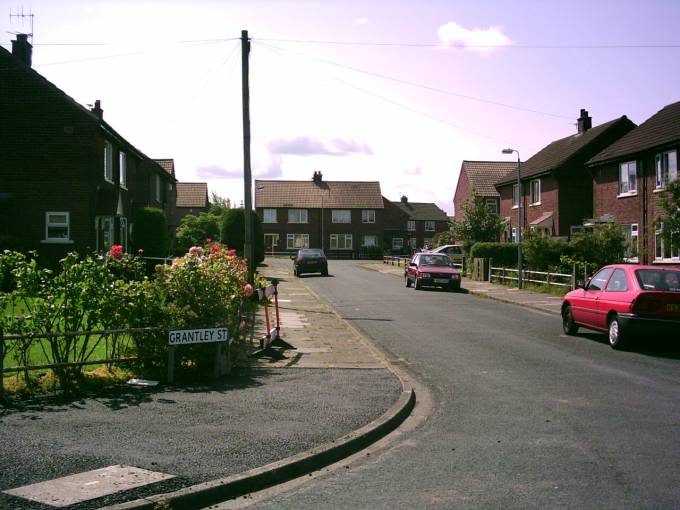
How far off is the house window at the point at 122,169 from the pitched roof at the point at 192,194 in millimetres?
56035

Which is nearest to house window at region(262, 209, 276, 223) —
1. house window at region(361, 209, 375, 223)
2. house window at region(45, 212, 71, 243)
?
house window at region(361, 209, 375, 223)

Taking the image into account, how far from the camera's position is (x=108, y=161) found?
32969mm

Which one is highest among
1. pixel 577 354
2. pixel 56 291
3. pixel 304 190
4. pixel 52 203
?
pixel 304 190

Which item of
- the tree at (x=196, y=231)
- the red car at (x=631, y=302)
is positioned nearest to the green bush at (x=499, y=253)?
the red car at (x=631, y=302)

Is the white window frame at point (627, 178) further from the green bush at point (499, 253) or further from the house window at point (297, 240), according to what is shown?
the house window at point (297, 240)

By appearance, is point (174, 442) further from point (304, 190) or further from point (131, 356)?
point (304, 190)

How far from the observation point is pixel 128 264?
11680 millimetres

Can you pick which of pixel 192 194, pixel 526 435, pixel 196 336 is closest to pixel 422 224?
pixel 192 194

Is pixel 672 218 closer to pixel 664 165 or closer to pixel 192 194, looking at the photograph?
pixel 664 165

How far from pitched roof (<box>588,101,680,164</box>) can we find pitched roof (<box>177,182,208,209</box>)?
2583 inches

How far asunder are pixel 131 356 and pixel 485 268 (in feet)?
88.6

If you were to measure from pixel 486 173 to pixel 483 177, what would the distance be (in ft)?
2.87

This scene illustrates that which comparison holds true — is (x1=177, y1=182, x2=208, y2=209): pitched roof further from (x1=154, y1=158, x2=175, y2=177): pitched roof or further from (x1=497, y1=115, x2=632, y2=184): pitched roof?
(x1=497, y1=115, x2=632, y2=184): pitched roof

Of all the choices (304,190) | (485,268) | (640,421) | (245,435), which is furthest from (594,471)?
(304,190)
